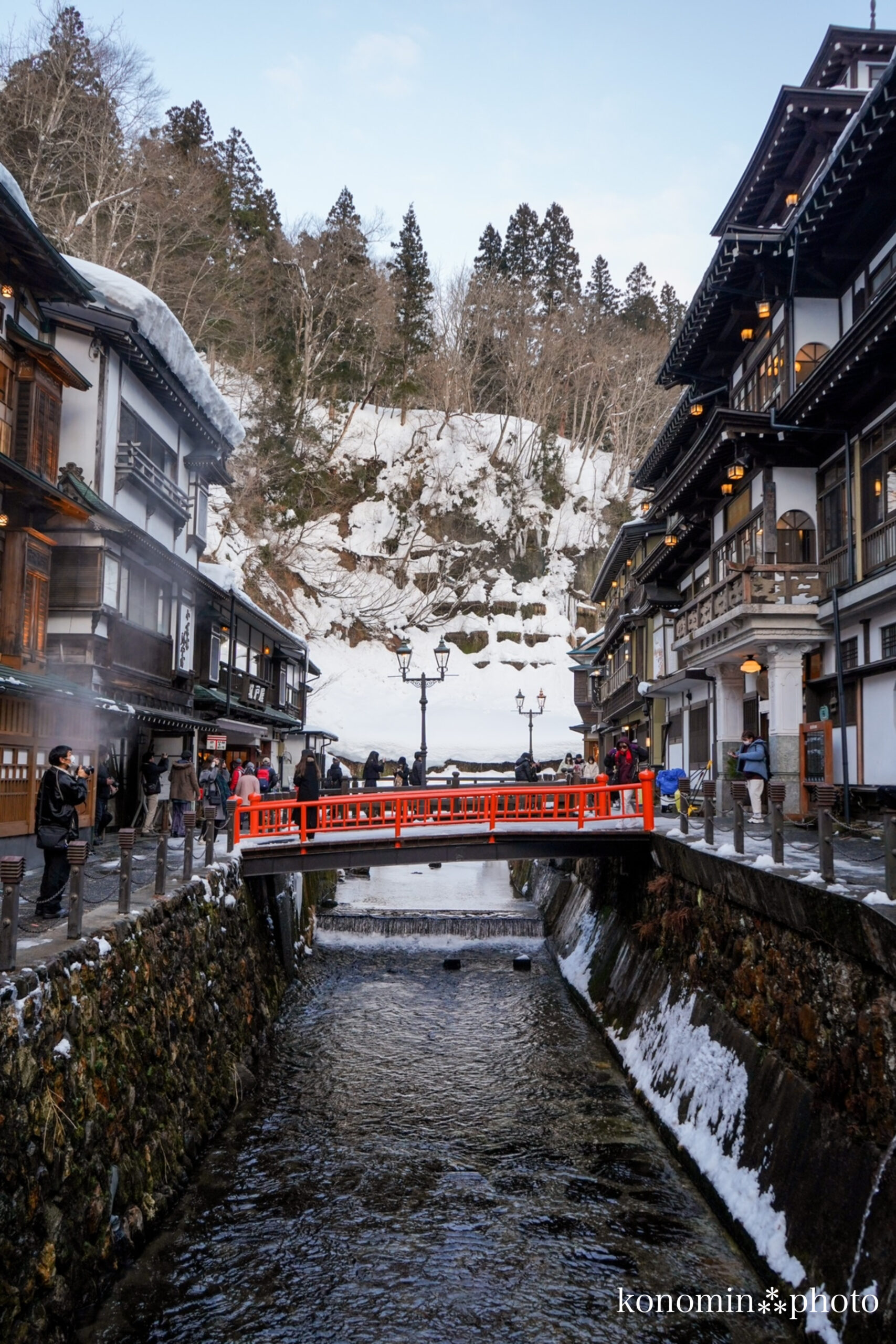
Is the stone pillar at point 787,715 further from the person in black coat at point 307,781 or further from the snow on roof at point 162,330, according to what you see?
the snow on roof at point 162,330

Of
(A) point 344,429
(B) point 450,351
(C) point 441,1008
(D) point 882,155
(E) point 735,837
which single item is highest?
(B) point 450,351

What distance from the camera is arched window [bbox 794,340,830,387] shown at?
19562 mm

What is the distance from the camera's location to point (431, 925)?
78.4 feet

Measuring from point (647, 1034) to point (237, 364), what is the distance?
5363cm

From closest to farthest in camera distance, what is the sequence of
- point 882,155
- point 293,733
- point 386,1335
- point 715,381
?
point 386,1335, point 882,155, point 715,381, point 293,733

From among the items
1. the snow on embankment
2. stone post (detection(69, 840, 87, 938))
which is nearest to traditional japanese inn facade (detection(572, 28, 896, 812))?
stone post (detection(69, 840, 87, 938))

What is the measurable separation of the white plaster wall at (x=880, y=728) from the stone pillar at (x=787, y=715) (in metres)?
1.92

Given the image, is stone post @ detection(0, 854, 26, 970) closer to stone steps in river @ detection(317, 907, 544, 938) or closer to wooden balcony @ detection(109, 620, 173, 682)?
wooden balcony @ detection(109, 620, 173, 682)

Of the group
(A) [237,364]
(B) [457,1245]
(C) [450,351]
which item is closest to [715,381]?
(B) [457,1245]

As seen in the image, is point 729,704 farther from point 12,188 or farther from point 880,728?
point 12,188

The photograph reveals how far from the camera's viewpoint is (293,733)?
43.2m

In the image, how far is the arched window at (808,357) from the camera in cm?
1956

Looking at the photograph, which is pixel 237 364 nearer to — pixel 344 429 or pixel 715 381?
pixel 344 429

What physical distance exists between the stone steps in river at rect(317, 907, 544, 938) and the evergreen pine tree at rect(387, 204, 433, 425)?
51.0 m
